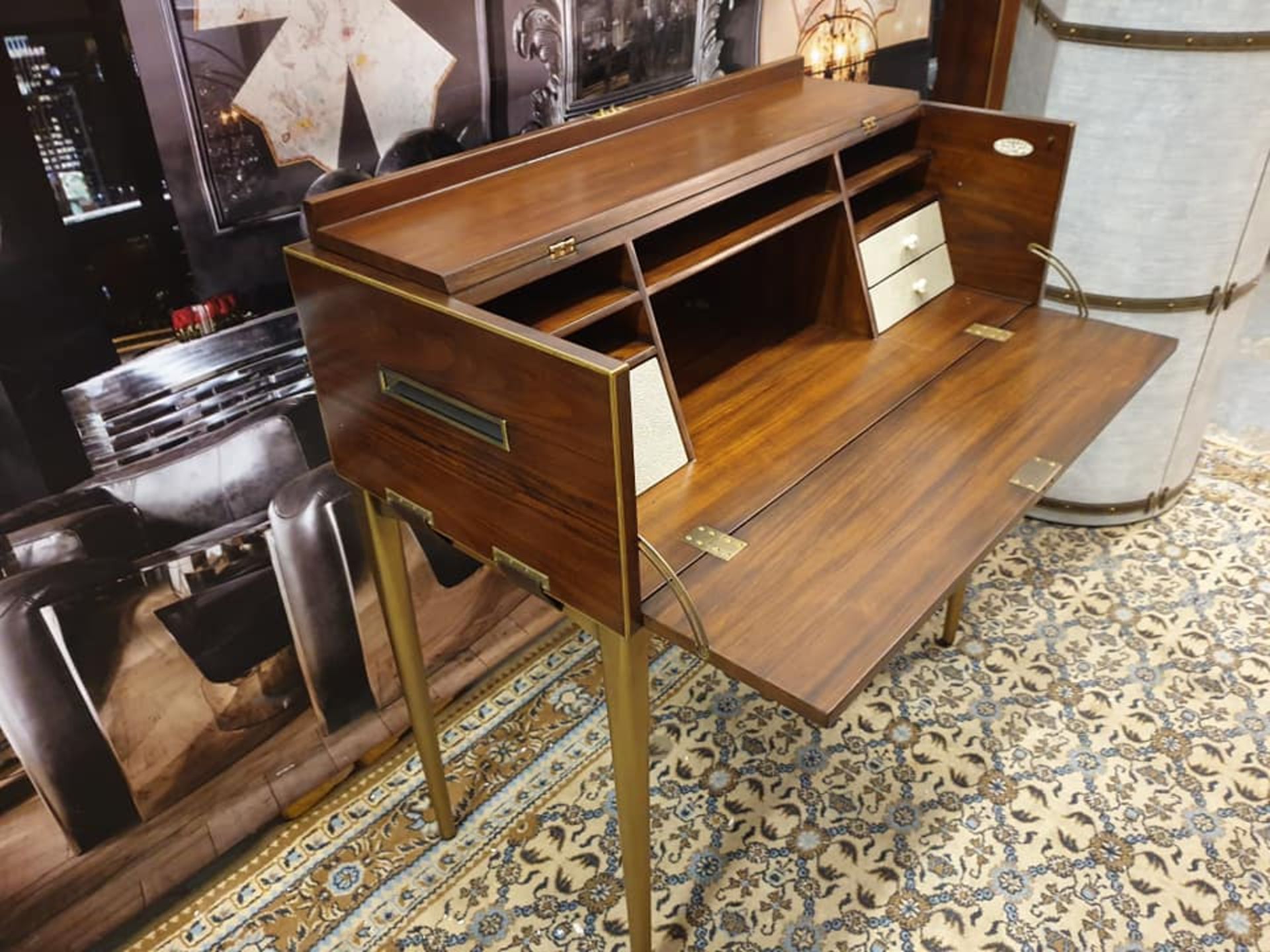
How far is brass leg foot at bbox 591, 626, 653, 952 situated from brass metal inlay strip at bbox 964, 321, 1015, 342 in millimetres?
1001

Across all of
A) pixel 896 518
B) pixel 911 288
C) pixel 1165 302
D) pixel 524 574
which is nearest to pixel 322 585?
pixel 524 574

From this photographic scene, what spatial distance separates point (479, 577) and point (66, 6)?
4.63ft

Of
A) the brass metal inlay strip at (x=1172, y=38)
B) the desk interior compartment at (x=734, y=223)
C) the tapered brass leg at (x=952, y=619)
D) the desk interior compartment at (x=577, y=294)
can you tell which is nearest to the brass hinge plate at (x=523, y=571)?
the desk interior compartment at (x=577, y=294)

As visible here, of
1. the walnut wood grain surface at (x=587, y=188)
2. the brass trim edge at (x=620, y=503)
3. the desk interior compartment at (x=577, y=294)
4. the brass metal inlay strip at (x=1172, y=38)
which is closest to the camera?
the brass trim edge at (x=620, y=503)

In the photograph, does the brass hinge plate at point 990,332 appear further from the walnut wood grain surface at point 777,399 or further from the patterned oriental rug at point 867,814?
the patterned oriental rug at point 867,814

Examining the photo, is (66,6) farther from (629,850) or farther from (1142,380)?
(1142,380)

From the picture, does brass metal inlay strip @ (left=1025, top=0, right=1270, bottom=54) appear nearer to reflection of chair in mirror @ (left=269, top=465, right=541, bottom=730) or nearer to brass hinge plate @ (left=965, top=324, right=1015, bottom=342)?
brass hinge plate @ (left=965, top=324, right=1015, bottom=342)

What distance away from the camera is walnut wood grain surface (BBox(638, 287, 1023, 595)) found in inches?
57.4

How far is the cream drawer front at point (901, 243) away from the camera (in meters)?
1.90

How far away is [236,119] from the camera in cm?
156

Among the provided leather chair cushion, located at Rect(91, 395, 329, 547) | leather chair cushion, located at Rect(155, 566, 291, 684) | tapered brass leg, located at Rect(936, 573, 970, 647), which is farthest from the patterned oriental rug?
leather chair cushion, located at Rect(91, 395, 329, 547)

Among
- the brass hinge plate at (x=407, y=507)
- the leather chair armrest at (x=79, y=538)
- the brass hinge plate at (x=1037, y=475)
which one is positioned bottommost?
the leather chair armrest at (x=79, y=538)

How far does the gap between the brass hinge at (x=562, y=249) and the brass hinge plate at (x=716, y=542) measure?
427 millimetres

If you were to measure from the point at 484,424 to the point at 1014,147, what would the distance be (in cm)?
127
